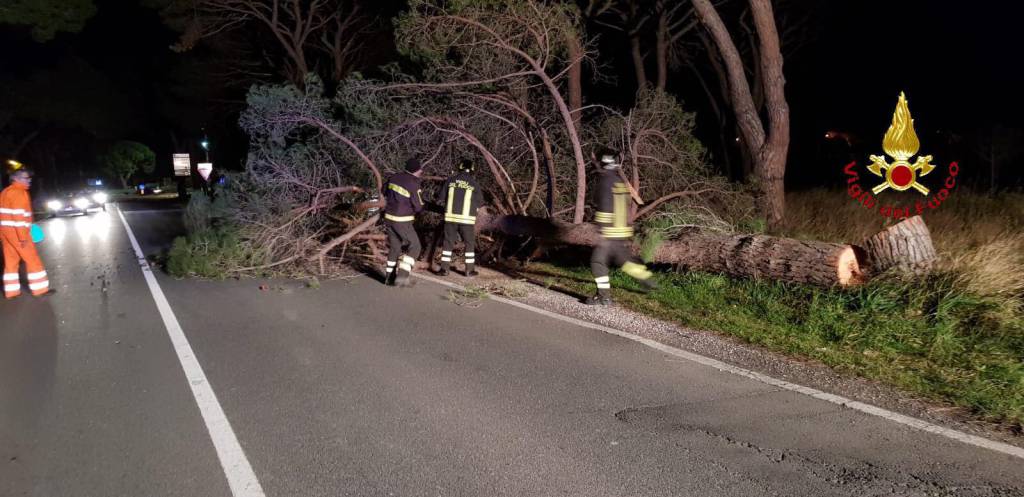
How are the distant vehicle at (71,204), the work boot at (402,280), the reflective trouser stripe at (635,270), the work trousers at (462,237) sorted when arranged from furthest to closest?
the distant vehicle at (71,204) < the work trousers at (462,237) < the work boot at (402,280) < the reflective trouser stripe at (635,270)

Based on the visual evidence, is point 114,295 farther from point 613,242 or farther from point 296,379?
point 613,242

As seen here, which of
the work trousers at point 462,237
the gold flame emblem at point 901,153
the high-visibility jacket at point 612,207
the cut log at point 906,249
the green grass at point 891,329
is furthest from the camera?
the gold flame emblem at point 901,153

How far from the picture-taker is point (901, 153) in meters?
11.9

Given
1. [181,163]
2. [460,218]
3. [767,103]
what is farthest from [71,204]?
[767,103]

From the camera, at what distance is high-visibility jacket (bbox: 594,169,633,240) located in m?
7.23

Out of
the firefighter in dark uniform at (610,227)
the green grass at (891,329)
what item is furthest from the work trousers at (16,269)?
the green grass at (891,329)

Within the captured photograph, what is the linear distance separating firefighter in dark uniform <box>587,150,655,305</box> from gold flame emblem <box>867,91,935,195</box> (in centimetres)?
507

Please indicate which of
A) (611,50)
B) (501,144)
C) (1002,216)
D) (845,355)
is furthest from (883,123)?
(845,355)

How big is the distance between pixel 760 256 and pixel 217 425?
547cm

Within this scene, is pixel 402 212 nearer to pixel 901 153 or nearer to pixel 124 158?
pixel 901 153

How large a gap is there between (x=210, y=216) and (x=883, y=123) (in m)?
22.1

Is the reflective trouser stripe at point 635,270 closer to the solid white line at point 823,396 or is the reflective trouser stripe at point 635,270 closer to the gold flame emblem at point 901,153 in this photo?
the solid white line at point 823,396

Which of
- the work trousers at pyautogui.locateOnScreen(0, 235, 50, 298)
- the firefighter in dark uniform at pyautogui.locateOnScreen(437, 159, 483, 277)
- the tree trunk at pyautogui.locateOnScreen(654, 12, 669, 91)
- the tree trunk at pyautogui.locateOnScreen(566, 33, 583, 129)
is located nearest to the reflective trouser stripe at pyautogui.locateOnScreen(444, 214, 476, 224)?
the firefighter in dark uniform at pyautogui.locateOnScreen(437, 159, 483, 277)

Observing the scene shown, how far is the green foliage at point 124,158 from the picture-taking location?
6525 centimetres
